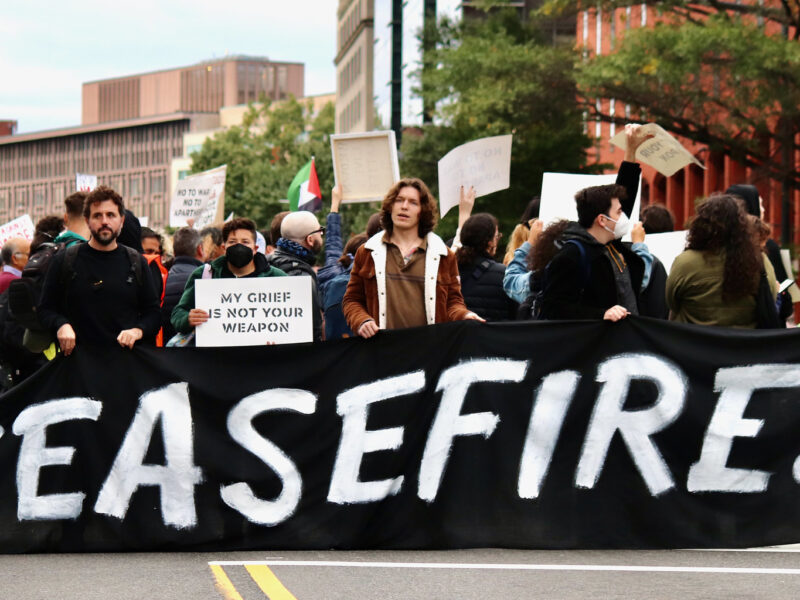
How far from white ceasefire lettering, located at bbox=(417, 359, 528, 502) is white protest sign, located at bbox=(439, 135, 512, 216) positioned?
11.7ft

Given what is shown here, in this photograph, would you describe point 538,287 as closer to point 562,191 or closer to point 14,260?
point 562,191

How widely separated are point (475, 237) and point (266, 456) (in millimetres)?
2472

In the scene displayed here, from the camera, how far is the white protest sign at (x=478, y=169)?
39.8ft

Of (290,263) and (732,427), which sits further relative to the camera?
(290,263)

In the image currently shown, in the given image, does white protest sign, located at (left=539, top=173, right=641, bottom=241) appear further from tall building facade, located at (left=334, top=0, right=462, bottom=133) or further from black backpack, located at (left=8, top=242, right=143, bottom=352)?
tall building facade, located at (left=334, top=0, right=462, bottom=133)

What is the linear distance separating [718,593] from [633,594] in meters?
0.38

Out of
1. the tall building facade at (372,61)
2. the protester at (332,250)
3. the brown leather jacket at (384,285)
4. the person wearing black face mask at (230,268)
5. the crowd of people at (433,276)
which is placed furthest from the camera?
the tall building facade at (372,61)

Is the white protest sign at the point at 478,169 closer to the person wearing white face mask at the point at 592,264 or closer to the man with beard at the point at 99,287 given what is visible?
the person wearing white face mask at the point at 592,264

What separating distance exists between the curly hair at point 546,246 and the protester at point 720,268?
0.70 meters

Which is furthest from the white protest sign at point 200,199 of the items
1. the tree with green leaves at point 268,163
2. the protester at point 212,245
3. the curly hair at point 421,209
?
the tree with green leaves at point 268,163

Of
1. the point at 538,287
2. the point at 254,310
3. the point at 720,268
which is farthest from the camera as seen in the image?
the point at 538,287

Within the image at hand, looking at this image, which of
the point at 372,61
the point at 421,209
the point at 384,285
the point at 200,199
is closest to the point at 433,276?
the point at 384,285

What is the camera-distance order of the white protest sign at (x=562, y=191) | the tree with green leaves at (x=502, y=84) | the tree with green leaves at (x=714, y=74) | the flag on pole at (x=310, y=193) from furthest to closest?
the tree with green leaves at (x=502, y=84) → the tree with green leaves at (x=714, y=74) → the flag on pole at (x=310, y=193) → the white protest sign at (x=562, y=191)

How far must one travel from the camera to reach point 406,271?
8.93 metres
